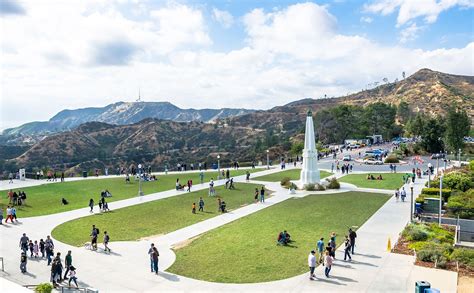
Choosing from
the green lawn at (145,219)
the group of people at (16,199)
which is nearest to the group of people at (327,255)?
the green lawn at (145,219)

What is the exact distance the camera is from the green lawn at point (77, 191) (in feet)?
86.3

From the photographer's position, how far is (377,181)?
121 feet

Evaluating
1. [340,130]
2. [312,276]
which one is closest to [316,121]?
[340,130]

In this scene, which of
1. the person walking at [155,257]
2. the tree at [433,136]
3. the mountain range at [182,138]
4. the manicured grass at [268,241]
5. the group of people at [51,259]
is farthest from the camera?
the mountain range at [182,138]

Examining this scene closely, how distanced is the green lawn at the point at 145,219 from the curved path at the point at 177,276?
0.86 meters

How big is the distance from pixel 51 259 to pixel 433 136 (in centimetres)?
5651

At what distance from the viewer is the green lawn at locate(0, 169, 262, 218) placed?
26297mm

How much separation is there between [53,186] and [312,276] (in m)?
29.2

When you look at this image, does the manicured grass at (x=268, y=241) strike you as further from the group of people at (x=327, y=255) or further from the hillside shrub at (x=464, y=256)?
the hillside shrub at (x=464, y=256)

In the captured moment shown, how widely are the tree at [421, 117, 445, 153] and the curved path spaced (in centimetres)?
4219

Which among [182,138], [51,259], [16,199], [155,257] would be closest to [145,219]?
[51,259]

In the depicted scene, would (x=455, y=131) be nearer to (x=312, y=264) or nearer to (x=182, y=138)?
(x=312, y=264)

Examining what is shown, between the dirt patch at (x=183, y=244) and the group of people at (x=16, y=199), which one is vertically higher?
the group of people at (x=16, y=199)

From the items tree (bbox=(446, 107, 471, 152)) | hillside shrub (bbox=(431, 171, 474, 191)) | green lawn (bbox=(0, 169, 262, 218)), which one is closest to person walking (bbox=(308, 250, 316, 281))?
green lawn (bbox=(0, 169, 262, 218))
